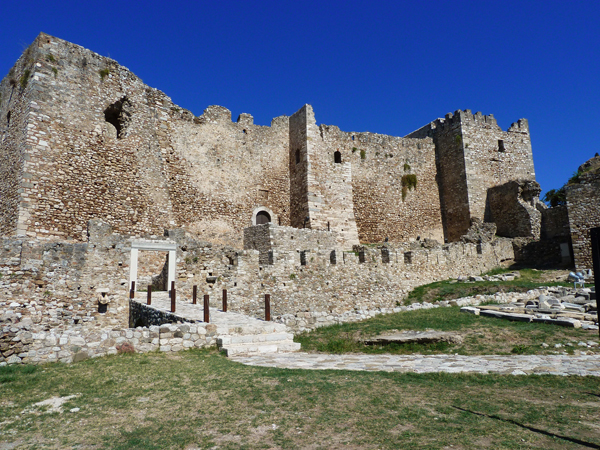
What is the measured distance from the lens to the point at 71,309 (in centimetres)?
1362

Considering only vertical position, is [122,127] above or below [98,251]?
above

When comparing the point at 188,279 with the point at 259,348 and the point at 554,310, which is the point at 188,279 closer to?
the point at 259,348

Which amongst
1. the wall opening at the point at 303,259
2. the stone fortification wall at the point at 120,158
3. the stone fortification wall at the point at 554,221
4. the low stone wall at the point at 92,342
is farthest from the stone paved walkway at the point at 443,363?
the stone fortification wall at the point at 554,221

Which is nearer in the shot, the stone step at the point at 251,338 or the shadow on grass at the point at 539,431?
the shadow on grass at the point at 539,431

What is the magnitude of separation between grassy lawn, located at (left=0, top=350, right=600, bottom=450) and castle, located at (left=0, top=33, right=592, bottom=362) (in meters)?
2.35

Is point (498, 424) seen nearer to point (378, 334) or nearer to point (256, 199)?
point (378, 334)

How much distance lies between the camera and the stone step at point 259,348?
27.9 feet

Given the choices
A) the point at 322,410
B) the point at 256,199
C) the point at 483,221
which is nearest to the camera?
the point at 322,410

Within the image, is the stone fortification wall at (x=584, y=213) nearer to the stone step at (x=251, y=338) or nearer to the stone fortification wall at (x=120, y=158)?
the stone fortification wall at (x=120, y=158)

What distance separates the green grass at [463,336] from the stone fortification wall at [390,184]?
16.8 m

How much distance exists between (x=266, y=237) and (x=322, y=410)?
44.9ft

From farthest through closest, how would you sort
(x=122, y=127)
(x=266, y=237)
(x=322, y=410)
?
(x=122, y=127), (x=266, y=237), (x=322, y=410)

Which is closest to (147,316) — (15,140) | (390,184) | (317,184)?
(15,140)

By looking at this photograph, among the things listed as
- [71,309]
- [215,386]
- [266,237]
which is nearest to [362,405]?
[215,386]
